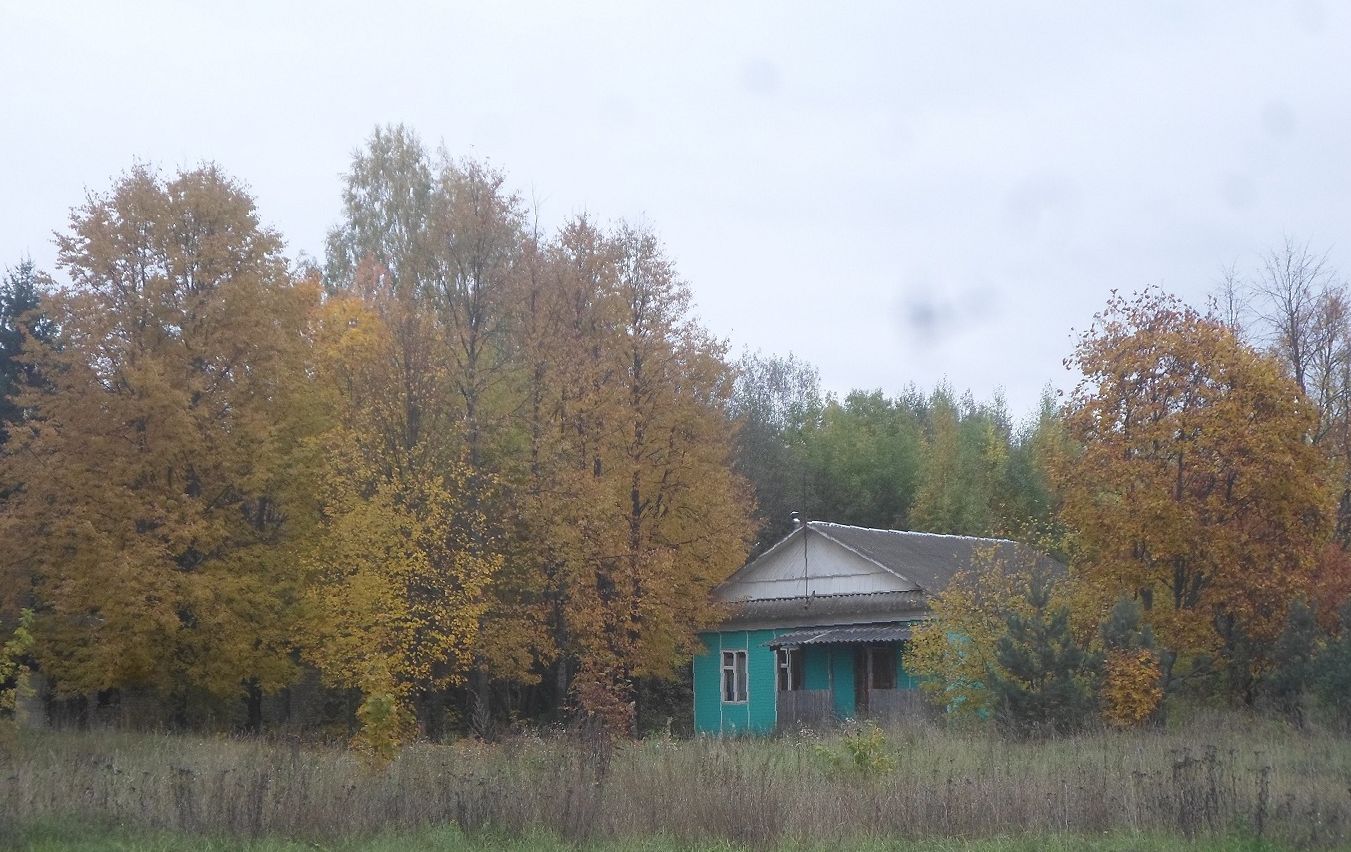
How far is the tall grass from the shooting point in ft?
40.7

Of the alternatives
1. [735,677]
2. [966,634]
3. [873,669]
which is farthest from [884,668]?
[966,634]

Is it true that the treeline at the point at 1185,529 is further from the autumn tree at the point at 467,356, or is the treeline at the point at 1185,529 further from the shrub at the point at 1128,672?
the autumn tree at the point at 467,356

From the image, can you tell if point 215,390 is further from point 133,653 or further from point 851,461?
point 851,461

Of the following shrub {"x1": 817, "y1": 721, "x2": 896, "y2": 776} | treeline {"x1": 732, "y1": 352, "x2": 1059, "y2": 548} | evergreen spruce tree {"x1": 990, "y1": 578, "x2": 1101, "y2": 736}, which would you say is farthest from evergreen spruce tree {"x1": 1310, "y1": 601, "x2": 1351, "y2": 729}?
treeline {"x1": 732, "y1": 352, "x2": 1059, "y2": 548}

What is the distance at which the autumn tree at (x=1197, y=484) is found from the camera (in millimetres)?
23875

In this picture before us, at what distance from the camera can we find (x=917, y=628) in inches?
1007

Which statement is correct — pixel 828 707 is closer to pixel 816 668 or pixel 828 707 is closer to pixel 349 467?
pixel 816 668

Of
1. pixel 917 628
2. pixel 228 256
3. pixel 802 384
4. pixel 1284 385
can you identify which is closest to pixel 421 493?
pixel 228 256

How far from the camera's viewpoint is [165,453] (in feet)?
87.5

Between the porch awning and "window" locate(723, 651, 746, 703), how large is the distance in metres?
2.42

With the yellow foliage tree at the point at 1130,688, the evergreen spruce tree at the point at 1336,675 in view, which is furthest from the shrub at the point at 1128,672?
the evergreen spruce tree at the point at 1336,675

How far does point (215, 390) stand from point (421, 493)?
5471 millimetres

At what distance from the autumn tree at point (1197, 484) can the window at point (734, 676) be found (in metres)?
13.5

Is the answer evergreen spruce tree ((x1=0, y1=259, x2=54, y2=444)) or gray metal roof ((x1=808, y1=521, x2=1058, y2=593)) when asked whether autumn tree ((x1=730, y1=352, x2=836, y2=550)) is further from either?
evergreen spruce tree ((x1=0, y1=259, x2=54, y2=444))
